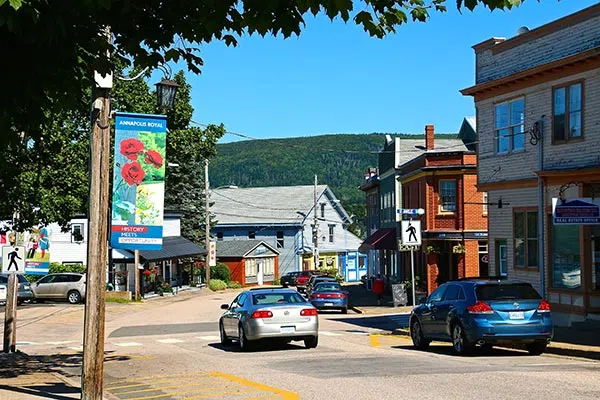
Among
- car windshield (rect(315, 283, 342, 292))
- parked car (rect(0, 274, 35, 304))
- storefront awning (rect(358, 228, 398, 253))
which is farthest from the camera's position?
storefront awning (rect(358, 228, 398, 253))

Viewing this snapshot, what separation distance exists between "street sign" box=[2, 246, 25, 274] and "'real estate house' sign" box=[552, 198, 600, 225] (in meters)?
13.7

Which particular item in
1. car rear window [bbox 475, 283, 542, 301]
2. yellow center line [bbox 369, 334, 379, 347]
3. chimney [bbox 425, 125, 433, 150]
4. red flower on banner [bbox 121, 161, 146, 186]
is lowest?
yellow center line [bbox 369, 334, 379, 347]

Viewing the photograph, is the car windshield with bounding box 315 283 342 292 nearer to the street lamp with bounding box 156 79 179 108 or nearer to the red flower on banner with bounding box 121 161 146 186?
the street lamp with bounding box 156 79 179 108

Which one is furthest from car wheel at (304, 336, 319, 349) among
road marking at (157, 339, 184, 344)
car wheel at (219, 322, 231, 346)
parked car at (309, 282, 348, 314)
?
parked car at (309, 282, 348, 314)

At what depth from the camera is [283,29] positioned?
8.75 metres

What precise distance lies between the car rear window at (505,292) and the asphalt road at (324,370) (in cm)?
124

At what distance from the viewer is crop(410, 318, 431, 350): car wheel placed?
2230cm

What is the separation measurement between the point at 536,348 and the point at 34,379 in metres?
10.4

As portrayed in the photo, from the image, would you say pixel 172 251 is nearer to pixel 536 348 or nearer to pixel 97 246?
pixel 536 348

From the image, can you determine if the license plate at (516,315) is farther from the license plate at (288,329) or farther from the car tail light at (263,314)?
the car tail light at (263,314)

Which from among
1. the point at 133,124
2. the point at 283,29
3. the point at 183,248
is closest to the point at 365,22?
the point at 283,29

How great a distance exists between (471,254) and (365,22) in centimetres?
3881

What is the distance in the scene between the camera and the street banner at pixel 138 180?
1642 cm

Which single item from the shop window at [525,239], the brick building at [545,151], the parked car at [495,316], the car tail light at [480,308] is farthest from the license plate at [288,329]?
the shop window at [525,239]
